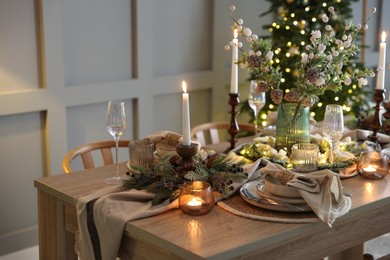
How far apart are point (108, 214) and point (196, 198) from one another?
28 centimetres

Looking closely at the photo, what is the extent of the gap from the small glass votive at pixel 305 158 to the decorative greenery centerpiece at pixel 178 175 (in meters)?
0.20

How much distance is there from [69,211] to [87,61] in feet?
5.89

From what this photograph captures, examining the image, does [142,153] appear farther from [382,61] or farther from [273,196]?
[382,61]

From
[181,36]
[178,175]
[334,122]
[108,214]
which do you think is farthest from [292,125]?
[181,36]

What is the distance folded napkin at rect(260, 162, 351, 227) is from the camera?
7.20ft

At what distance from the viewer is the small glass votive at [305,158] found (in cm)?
252

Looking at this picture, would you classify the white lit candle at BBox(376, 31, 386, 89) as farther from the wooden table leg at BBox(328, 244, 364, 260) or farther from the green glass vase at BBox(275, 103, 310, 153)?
the wooden table leg at BBox(328, 244, 364, 260)

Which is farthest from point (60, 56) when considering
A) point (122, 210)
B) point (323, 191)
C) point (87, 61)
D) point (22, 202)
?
point (323, 191)

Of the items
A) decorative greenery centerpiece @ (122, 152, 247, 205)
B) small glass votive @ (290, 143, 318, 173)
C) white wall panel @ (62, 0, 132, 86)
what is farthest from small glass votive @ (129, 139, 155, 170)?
white wall panel @ (62, 0, 132, 86)

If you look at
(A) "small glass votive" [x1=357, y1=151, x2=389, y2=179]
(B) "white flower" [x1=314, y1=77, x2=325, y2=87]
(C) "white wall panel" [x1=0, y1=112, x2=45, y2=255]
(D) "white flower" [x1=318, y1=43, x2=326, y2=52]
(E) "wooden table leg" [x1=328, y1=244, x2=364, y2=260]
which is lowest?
(E) "wooden table leg" [x1=328, y1=244, x2=364, y2=260]

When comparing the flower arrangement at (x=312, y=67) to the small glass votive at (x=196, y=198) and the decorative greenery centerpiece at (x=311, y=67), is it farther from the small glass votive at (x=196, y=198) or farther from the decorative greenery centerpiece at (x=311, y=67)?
the small glass votive at (x=196, y=198)

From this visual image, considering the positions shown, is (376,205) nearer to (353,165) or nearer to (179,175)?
(353,165)

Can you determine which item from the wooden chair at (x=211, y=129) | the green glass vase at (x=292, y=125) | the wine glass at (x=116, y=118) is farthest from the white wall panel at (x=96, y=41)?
the green glass vase at (x=292, y=125)

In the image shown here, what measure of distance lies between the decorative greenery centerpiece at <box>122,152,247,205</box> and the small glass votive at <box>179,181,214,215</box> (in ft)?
0.35
